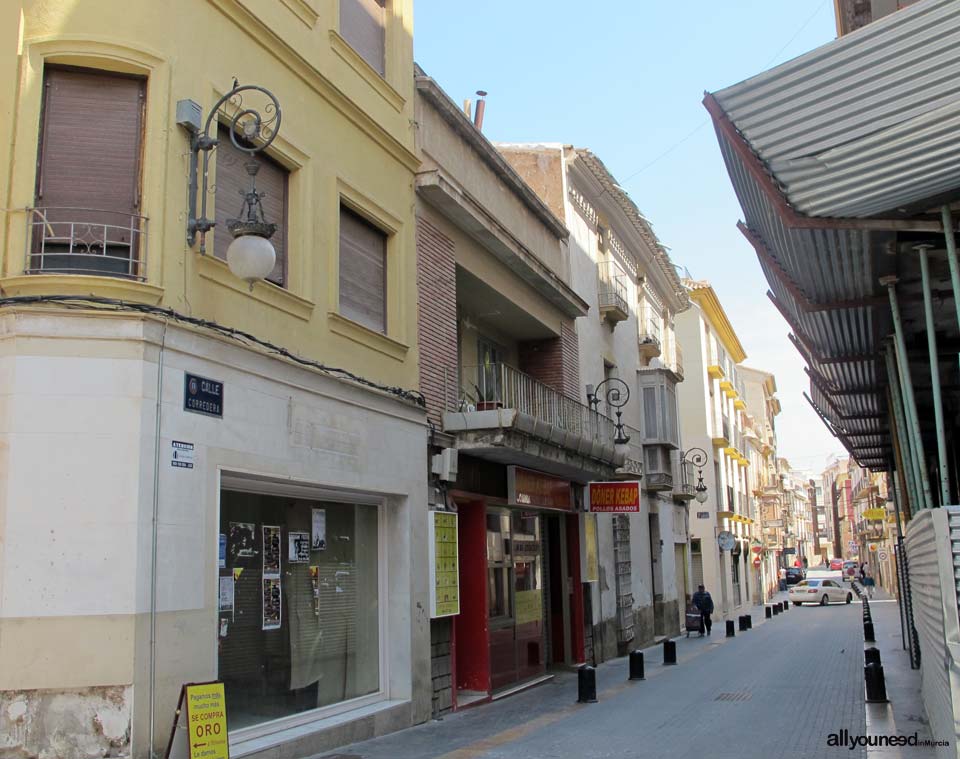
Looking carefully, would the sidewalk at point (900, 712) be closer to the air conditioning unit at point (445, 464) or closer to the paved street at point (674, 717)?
the paved street at point (674, 717)

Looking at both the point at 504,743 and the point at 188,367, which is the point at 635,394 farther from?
the point at 188,367

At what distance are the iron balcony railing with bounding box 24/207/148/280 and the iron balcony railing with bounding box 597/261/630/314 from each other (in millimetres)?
15453

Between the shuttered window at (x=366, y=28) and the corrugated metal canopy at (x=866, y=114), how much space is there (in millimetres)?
6840

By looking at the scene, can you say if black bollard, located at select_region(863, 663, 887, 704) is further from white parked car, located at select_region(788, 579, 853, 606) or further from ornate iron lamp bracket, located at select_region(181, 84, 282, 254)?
white parked car, located at select_region(788, 579, 853, 606)

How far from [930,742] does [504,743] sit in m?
4.27

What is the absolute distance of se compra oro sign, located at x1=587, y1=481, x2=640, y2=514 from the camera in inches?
732

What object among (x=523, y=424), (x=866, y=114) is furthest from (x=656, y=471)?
(x=866, y=114)

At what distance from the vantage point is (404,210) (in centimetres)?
1263

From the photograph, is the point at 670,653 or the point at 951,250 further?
the point at 670,653

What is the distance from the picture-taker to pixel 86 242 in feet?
25.7

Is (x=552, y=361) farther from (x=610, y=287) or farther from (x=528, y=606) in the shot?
(x=610, y=287)

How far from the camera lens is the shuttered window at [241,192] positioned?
29.8ft

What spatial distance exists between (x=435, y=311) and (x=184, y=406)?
18.9 feet

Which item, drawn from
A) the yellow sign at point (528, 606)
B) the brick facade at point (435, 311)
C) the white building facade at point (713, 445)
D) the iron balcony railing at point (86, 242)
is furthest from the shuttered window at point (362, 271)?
the white building facade at point (713, 445)
